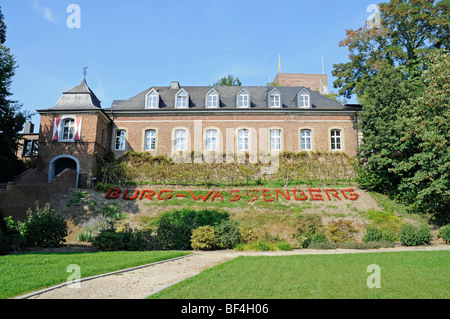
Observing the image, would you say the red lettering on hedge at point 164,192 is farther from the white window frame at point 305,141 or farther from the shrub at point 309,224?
the white window frame at point 305,141

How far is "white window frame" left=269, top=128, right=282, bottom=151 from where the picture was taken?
2842 cm

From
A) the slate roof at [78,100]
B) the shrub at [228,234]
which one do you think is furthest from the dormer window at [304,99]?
the slate roof at [78,100]

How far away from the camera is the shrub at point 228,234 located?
50.7ft

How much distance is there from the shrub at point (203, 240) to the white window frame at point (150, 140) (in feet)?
49.4

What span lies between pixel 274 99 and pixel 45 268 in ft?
79.2

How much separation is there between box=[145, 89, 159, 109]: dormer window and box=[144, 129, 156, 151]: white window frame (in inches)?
86.1

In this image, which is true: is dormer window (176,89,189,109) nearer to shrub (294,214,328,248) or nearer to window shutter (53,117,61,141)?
window shutter (53,117,61,141)

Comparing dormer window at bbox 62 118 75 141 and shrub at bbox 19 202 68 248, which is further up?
dormer window at bbox 62 118 75 141

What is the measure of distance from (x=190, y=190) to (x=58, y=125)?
12391 mm

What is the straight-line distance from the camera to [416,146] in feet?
66.5

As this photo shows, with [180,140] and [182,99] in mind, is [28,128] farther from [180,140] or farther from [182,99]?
[180,140]

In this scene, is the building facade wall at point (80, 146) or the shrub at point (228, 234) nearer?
the shrub at point (228, 234)

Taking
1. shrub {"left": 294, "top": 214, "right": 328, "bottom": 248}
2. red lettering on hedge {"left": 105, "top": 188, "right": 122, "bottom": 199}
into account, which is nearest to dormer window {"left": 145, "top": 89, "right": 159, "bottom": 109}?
red lettering on hedge {"left": 105, "top": 188, "right": 122, "bottom": 199}
